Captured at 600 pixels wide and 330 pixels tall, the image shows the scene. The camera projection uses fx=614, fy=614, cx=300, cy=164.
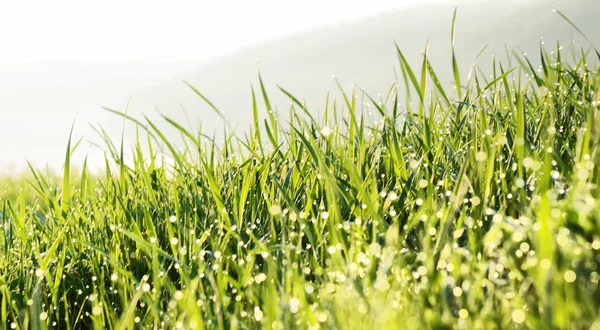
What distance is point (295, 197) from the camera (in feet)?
5.79

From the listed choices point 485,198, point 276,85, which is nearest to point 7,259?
point 276,85

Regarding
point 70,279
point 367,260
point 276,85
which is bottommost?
point 70,279

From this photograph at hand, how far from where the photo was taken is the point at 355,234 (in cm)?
131

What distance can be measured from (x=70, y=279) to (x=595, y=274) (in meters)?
1.37

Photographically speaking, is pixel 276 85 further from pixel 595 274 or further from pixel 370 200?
pixel 595 274

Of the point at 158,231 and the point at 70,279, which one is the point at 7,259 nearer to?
the point at 70,279

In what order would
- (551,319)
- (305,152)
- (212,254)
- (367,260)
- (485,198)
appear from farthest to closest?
(305,152) < (212,254) < (485,198) < (367,260) < (551,319)

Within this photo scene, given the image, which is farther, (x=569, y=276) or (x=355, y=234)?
(x=355, y=234)

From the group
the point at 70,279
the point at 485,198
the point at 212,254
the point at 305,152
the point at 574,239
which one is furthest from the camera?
the point at 305,152

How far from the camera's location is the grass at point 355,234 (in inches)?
39.6

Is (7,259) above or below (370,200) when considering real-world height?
below

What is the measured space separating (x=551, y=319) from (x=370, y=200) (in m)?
0.64

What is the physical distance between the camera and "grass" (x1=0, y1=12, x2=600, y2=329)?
1.01 meters

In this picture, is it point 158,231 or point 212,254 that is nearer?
point 212,254
